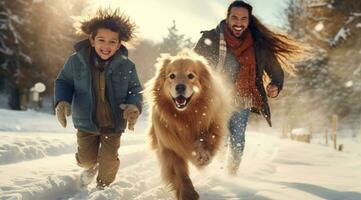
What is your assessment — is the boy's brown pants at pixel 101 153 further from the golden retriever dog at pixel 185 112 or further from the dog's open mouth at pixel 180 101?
the dog's open mouth at pixel 180 101

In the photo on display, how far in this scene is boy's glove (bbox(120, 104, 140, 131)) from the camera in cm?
431

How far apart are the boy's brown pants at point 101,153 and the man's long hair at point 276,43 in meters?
2.25

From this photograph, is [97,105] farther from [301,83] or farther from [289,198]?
[301,83]

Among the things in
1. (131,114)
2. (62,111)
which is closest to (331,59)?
(131,114)

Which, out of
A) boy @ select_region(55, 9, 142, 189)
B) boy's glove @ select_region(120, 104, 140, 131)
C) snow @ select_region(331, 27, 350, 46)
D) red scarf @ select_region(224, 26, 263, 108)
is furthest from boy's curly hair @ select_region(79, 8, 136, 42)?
snow @ select_region(331, 27, 350, 46)

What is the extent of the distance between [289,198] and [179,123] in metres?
1.32

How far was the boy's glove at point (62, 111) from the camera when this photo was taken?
4.28 m

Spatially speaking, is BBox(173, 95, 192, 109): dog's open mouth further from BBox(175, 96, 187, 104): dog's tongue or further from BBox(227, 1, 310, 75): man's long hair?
BBox(227, 1, 310, 75): man's long hair

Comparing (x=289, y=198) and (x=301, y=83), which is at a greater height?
(x=301, y=83)

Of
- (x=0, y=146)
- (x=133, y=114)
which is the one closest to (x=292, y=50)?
(x=133, y=114)

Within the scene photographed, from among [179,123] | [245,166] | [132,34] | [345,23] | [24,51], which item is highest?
[345,23]

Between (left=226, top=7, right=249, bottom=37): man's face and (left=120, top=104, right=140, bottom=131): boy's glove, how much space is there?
188cm

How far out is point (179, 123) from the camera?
4.56 m

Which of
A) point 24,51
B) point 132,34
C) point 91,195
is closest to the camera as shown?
point 91,195
